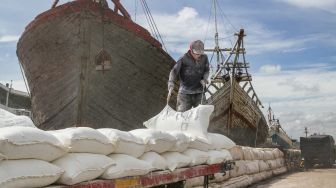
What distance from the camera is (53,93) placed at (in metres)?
10.7

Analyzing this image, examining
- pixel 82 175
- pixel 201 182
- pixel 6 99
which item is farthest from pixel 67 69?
pixel 6 99

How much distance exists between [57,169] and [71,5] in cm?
888

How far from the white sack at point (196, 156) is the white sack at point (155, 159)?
0.64m

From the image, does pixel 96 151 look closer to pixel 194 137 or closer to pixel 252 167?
pixel 194 137

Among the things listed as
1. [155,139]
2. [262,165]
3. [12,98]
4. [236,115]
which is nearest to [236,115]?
[236,115]

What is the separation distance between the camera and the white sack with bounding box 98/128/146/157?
3.27 m

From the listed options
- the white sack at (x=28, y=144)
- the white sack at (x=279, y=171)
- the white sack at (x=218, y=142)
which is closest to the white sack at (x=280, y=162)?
the white sack at (x=279, y=171)

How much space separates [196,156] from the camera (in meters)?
4.58

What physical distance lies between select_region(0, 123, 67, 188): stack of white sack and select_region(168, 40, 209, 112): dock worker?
156 inches

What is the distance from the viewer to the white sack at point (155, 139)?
3.77 metres

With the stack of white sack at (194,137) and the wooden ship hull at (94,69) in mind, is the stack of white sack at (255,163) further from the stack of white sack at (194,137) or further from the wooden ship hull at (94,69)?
the wooden ship hull at (94,69)

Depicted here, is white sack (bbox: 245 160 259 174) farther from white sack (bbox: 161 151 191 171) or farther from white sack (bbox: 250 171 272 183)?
white sack (bbox: 161 151 191 171)

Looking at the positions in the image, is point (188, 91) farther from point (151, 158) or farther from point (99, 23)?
point (99, 23)

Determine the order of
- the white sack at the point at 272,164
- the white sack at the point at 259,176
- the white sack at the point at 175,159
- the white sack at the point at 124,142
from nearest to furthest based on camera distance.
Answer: the white sack at the point at 124,142 < the white sack at the point at 175,159 < the white sack at the point at 259,176 < the white sack at the point at 272,164
